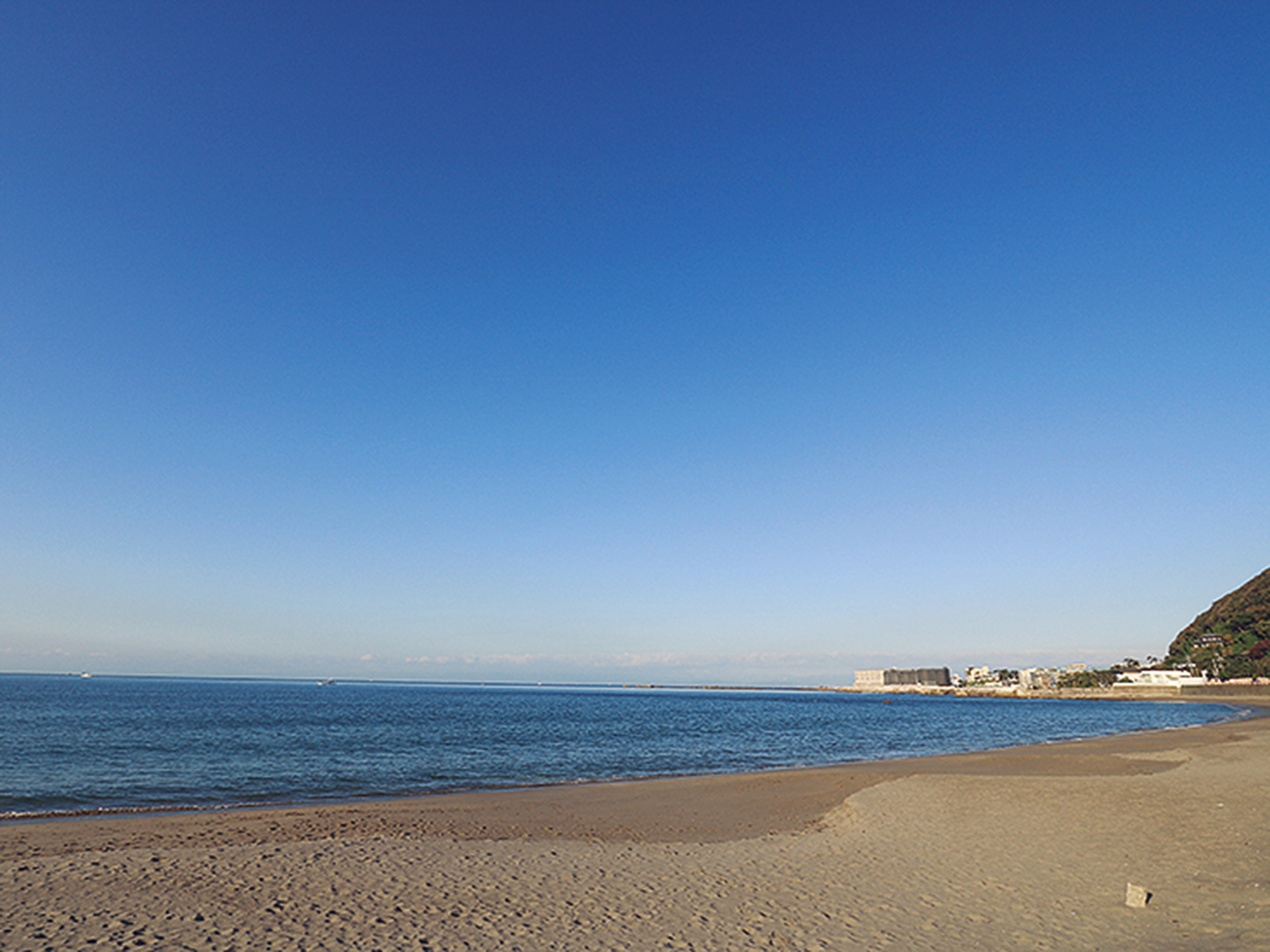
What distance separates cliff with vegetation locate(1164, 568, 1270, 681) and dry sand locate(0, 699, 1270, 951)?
171 metres

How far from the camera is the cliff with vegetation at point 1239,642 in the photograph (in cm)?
14988

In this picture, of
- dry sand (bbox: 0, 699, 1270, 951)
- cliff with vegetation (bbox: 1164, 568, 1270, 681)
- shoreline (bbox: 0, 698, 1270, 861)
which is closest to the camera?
dry sand (bbox: 0, 699, 1270, 951)

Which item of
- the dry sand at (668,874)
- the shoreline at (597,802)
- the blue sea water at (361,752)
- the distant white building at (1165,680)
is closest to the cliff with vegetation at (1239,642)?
the distant white building at (1165,680)

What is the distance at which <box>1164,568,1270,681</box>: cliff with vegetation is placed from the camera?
149875 millimetres

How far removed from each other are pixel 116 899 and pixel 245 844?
4.89 metres

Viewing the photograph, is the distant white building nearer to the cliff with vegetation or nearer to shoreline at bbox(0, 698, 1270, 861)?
the cliff with vegetation

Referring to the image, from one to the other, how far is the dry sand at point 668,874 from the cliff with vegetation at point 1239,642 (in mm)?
171424

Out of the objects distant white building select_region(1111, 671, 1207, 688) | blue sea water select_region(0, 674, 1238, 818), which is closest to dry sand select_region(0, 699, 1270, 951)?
blue sea water select_region(0, 674, 1238, 818)

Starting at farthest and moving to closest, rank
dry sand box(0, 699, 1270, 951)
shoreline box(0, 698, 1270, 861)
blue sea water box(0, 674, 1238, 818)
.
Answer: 1. blue sea water box(0, 674, 1238, 818)
2. shoreline box(0, 698, 1270, 861)
3. dry sand box(0, 699, 1270, 951)

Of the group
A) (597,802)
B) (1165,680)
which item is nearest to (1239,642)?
(1165,680)

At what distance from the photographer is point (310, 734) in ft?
174

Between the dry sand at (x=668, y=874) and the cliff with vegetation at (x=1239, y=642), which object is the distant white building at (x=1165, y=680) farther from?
the dry sand at (x=668, y=874)

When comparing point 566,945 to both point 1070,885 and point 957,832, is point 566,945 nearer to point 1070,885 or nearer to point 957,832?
point 1070,885

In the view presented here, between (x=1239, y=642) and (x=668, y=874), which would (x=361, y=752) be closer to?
(x=668, y=874)
